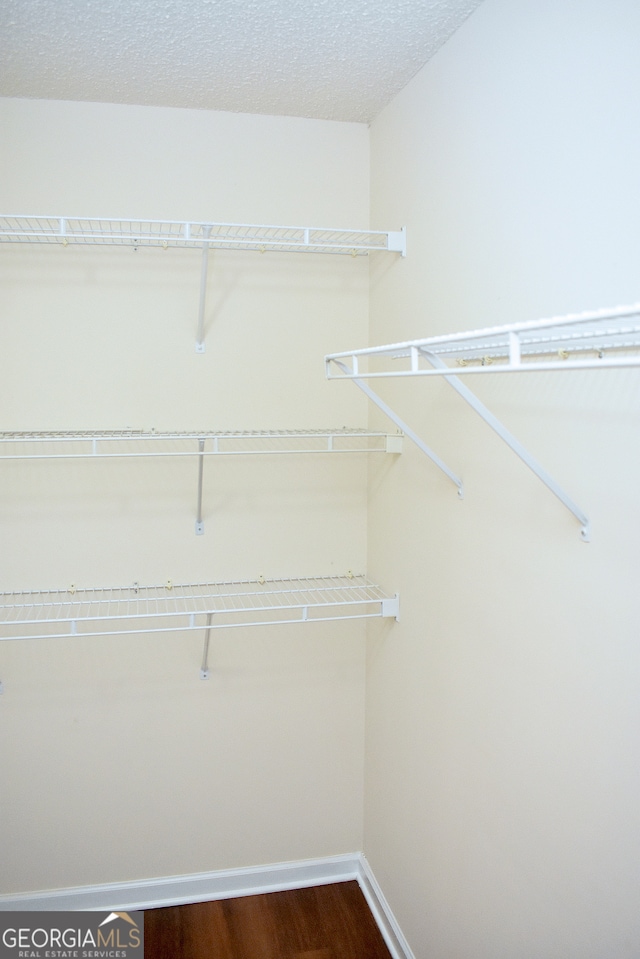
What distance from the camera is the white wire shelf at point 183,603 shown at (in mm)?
2252

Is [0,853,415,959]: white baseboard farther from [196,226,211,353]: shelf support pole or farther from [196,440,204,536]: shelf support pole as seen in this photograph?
[196,226,211,353]: shelf support pole

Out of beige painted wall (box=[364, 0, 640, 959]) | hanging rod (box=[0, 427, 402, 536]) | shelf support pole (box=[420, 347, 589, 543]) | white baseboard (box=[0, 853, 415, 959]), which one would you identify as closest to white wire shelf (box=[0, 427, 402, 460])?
hanging rod (box=[0, 427, 402, 536])

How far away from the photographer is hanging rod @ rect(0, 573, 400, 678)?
2.25 meters

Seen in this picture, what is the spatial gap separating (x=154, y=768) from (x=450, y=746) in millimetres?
1099

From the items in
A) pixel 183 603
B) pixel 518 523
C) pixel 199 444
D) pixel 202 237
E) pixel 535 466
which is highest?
pixel 202 237

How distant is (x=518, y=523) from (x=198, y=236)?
1417mm

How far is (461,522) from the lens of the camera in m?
1.81

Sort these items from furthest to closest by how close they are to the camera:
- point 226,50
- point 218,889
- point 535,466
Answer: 1. point 218,889
2. point 226,50
3. point 535,466

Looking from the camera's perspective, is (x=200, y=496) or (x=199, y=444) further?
(x=200, y=496)

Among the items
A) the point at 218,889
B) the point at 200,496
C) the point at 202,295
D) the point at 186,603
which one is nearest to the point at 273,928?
the point at 218,889

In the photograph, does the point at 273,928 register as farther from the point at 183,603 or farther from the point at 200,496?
the point at 200,496

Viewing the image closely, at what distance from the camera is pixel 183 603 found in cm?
237

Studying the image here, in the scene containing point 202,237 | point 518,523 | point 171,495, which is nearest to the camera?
point 518,523

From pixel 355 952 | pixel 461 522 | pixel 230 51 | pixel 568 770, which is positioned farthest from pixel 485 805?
pixel 230 51
